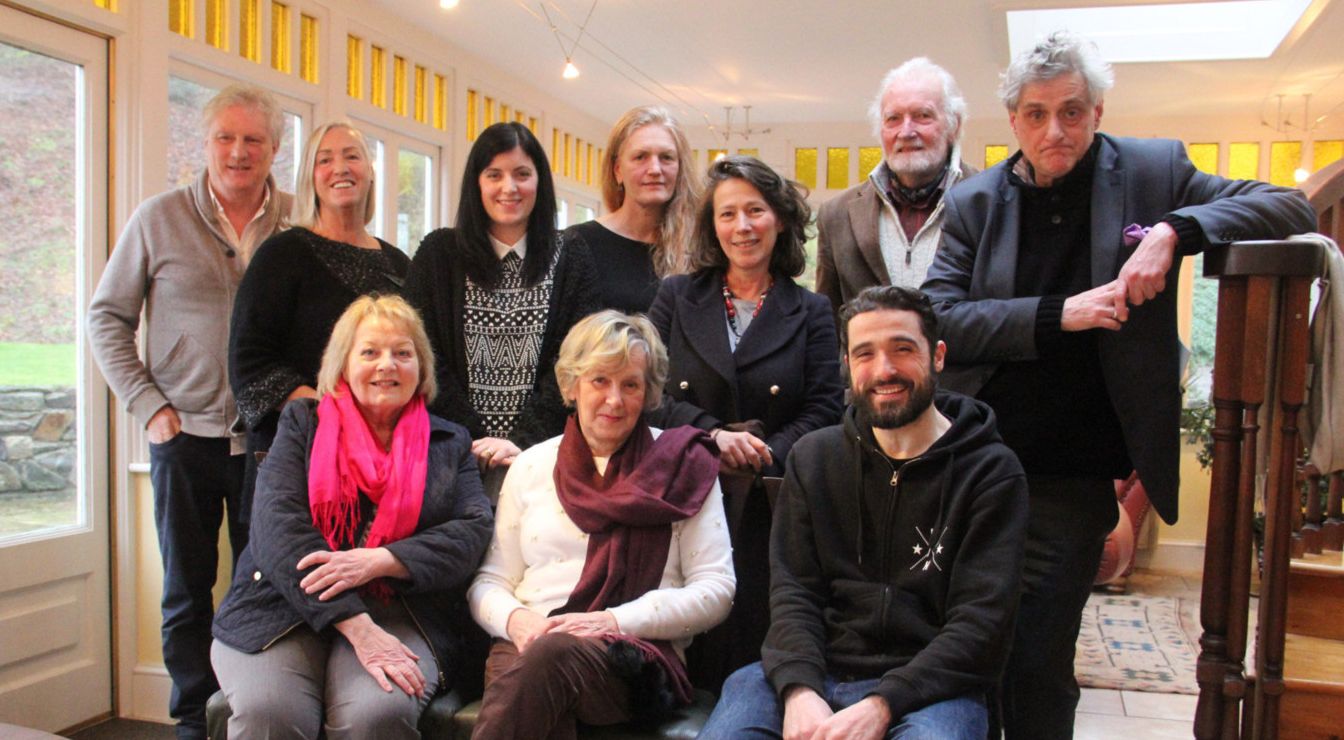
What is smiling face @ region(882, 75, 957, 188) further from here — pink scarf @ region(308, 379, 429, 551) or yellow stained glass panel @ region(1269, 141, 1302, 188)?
yellow stained glass panel @ region(1269, 141, 1302, 188)

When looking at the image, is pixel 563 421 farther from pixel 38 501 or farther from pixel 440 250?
pixel 38 501

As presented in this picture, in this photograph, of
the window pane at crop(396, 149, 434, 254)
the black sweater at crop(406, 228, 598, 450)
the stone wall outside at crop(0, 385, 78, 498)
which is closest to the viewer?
the black sweater at crop(406, 228, 598, 450)

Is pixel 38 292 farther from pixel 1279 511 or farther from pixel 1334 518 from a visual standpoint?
pixel 1334 518

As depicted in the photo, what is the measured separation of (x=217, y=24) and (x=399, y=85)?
5.13 feet

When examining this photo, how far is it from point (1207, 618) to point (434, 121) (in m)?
5.10

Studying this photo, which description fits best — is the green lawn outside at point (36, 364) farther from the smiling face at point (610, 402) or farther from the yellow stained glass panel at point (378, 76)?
the yellow stained glass panel at point (378, 76)

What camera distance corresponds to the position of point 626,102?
789cm

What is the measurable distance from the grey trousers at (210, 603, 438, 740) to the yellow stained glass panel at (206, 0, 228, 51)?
281 cm

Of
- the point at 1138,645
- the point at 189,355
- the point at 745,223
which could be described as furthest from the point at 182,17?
the point at 1138,645

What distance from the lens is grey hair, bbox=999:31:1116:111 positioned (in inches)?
78.9

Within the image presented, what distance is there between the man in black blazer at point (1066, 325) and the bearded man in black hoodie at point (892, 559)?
0.15 m

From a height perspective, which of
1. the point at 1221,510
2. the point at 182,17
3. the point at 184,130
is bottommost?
A: the point at 1221,510

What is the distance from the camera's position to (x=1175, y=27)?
5.73m

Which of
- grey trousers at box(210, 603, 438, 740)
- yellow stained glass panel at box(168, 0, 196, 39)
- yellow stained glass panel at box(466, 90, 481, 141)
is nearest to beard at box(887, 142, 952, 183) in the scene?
grey trousers at box(210, 603, 438, 740)
